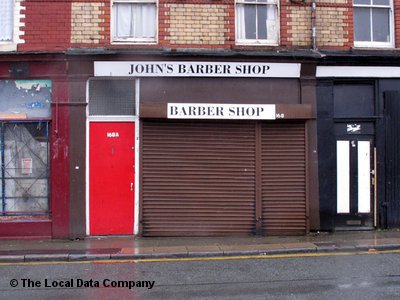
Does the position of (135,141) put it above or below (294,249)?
above

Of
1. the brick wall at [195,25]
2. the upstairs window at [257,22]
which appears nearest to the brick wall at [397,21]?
the upstairs window at [257,22]

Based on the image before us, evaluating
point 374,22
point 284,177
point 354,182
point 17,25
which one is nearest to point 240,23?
point 374,22

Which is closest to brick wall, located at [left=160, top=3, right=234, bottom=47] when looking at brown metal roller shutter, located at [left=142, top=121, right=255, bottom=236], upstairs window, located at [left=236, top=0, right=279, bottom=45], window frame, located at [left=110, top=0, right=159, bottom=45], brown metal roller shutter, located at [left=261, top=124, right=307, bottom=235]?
window frame, located at [left=110, top=0, right=159, bottom=45]

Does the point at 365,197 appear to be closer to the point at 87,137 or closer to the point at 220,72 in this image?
the point at 220,72

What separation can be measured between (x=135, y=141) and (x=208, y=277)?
14.2ft

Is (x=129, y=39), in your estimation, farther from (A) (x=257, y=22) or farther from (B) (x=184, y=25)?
(A) (x=257, y=22)

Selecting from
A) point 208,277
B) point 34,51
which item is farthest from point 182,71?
point 208,277

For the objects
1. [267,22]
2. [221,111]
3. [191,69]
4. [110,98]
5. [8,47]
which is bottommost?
[221,111]

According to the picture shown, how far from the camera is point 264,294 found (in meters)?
6.23

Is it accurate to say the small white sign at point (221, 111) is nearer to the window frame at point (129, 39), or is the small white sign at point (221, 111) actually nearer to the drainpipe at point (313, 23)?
the window frame at point (129, 39)

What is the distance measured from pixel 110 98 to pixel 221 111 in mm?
2461

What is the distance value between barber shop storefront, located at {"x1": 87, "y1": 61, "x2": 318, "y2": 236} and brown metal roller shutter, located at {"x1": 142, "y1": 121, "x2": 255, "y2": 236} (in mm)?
22

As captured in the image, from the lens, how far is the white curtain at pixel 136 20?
429 inches

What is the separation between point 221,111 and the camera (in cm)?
1050
